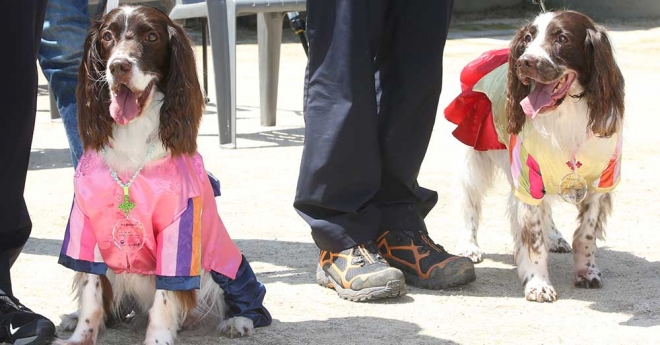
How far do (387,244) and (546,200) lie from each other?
73 centimetres

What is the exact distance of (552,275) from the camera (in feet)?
15.6

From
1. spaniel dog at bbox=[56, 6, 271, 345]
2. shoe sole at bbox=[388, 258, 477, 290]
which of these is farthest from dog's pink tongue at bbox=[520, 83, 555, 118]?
spaniel dog at bbox=[56, 6, 271, 345]

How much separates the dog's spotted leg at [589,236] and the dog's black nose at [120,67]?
219 cm

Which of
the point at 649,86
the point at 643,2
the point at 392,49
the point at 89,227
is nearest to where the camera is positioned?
the point at 89,227

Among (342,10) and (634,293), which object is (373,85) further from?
(634,293)

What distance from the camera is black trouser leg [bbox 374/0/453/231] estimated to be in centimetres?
435

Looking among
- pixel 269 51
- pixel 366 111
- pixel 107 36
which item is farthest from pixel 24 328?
pixel 269 51

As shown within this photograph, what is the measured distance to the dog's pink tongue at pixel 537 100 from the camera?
4.17 meters

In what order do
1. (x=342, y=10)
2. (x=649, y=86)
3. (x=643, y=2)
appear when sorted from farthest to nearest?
(x=643, y=2)
(x=649, y=86)
(x=342, y=10)

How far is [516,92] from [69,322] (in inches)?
80.5

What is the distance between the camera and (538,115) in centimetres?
426

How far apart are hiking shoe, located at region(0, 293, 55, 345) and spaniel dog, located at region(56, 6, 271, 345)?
9 centimetres

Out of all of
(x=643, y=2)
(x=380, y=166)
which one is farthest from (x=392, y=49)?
(x=643, y=2)

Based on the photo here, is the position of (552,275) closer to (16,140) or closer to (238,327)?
(238,327)
